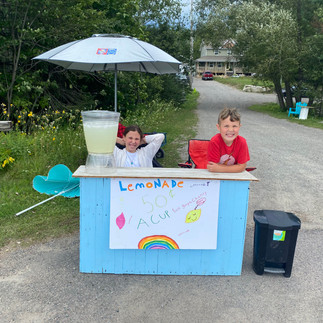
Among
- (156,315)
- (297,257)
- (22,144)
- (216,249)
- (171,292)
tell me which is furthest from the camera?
(22,144)

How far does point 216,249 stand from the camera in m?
3.27

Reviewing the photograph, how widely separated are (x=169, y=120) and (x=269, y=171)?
7333 millimetres

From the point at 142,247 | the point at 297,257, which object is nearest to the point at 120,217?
the point at 142,247

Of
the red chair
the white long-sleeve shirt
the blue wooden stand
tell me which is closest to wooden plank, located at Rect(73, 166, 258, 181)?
the blue wooden stand

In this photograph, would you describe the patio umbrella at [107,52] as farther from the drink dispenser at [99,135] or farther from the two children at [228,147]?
the two children at [228,147]

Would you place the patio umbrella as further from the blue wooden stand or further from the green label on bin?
the green label on bin

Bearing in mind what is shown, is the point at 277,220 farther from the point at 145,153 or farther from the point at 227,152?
the point at 145,153

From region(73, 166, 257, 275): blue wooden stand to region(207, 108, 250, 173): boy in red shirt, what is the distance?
93 mm

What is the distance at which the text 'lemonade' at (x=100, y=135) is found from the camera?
2951 millimetres

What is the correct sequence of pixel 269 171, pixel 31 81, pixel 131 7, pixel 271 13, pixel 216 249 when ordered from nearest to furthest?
1. pixel 216 249
2. pixel 269 171
3. pixel 31 81
4. pixel 131 7
5. pixel 271 13

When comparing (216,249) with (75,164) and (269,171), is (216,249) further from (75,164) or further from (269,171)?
(269,171)

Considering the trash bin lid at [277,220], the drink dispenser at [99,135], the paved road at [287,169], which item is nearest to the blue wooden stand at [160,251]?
the drink dispenser at [99,135]

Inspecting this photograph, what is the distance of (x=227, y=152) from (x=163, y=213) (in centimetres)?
88

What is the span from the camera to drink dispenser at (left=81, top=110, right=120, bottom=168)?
295cm
